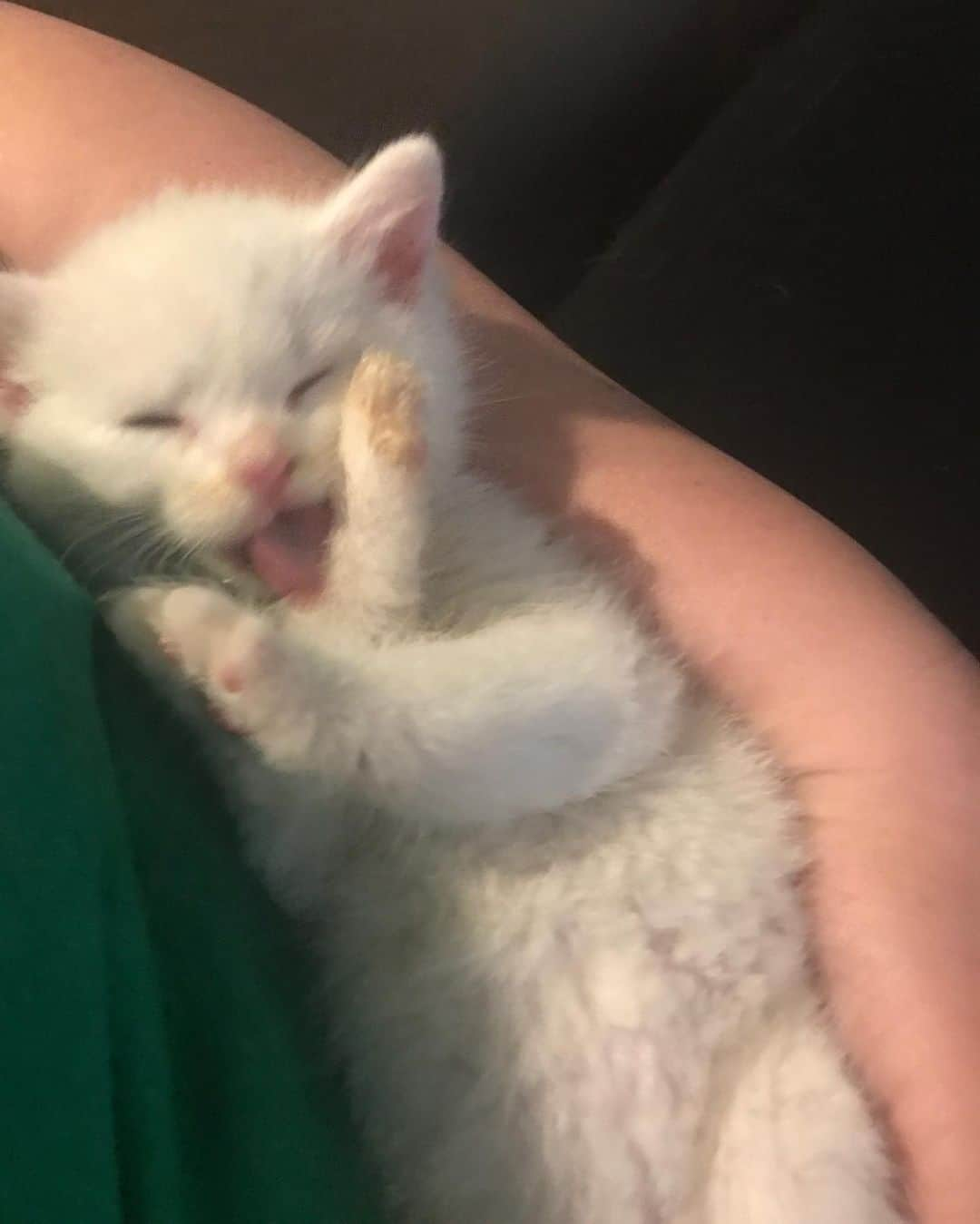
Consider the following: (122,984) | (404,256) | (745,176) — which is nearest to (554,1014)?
(122,984)

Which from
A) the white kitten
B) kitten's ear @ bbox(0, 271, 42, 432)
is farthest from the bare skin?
kitten's ear @ bbox(0, 271, 42, 432)

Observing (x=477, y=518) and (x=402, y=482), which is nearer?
(x=402, y=482)

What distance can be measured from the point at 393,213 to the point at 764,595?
0.36 m

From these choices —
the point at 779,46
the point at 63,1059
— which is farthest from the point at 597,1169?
the point at 779,46

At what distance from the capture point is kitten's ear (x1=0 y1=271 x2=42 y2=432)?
0.76m

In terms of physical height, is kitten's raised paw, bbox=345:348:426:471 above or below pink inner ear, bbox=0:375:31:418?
above

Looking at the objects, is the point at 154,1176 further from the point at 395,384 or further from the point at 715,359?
the point at 715,359

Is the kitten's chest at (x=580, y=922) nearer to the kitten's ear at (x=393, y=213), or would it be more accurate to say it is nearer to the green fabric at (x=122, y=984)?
the green fabric at (x=122, y=984)

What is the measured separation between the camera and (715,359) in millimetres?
1190

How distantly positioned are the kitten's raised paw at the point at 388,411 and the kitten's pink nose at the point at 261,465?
0.05 metres

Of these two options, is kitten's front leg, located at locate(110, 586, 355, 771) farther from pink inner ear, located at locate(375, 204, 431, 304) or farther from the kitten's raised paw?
pink inner ear, located at locate(375, 204, 431, 304)

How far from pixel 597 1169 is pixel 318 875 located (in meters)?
0.23

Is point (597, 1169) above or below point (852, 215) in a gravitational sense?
below

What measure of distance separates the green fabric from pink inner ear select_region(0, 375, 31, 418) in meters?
0.18
